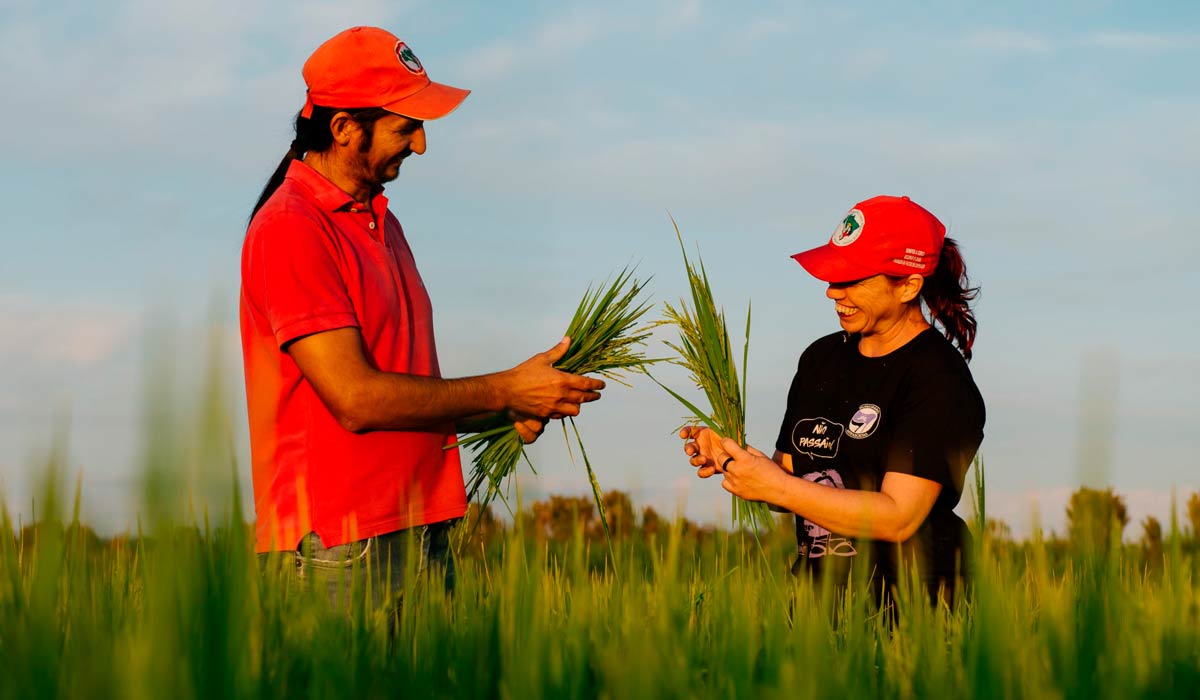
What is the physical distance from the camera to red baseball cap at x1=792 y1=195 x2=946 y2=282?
3.01 m

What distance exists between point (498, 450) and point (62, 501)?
2.17 metres

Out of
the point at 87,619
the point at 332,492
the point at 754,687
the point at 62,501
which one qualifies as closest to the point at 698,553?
the point at 332,492

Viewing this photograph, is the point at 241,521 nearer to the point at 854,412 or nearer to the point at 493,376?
the point at 493,376

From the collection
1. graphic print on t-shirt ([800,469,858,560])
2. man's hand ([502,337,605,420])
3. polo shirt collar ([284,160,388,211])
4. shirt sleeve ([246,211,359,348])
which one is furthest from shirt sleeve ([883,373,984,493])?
polo shirt collar ([284,160,388,211])

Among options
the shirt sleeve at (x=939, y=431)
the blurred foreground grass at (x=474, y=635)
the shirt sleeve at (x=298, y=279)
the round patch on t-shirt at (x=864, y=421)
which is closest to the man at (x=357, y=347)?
the shirt sleeve at (x=298, y=279)

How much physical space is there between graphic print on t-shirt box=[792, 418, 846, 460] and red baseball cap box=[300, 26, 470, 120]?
4.41 feet

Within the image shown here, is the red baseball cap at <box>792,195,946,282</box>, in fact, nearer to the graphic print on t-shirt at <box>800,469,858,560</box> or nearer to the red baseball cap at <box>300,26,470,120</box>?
the graphic print on t-shirt at <box>800,469,858,560</box>

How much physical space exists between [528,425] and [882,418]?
1.05 meters

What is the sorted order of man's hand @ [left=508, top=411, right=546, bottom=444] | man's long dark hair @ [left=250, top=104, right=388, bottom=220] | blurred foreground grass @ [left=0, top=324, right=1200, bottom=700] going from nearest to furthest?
blurred foreground grass @ [left=0, top=324, right=1200, bottom=700], man's long dark hair @ [left=250, top=104, right=388, bottom=220], man's hand @ [left=508, top=411, right=546, bottom=444]

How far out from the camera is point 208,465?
1.14m

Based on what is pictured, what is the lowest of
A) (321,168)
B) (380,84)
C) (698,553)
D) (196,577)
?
(698,553)

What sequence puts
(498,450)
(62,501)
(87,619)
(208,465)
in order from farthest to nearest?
(498,450)
(87,619)
(62,501)
(208,465)

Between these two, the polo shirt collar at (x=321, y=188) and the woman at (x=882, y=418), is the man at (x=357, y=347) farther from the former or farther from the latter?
the woman at (x=882, y=418)

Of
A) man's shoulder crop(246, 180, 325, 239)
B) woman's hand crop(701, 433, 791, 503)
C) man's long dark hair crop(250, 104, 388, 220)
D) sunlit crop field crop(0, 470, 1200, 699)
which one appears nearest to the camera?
sunlit crop field crop(0, 470, 1200, 699)
